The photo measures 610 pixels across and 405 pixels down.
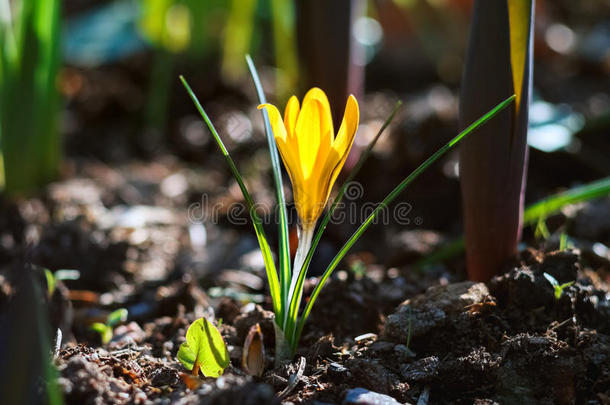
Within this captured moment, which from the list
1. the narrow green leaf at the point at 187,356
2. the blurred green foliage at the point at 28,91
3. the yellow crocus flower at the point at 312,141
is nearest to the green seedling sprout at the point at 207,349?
the narrow green leaf at the point at 187,356

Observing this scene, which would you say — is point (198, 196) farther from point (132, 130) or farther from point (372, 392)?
point (372, 392)

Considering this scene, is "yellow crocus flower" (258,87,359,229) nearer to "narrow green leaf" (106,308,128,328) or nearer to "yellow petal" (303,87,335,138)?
"yellow petal" (303,87,335,138)

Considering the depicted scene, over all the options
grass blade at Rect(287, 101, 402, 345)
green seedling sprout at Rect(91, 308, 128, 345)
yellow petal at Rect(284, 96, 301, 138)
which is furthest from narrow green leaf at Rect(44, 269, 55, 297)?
yellow petal at Rect(284, 96, 301, 138)

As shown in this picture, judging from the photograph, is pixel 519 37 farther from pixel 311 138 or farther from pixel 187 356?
pixel 187 356

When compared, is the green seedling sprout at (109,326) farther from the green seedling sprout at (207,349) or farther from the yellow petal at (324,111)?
the yellow petal at (324,111)

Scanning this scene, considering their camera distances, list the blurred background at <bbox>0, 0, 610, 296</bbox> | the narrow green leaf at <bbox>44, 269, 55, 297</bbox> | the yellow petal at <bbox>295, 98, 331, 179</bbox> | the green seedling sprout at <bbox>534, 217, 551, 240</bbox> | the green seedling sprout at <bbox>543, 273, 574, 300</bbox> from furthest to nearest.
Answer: the blurred background at <bbox>0, 0, 610, 296</bbox>, the green seedling sprout at <bbox>534, 217, 551, 240</bbox>, the narrow green leaf at <bbox>44, 269, 55, 297</bbox>, the green seedling sprout at <bbox>543, 273, 574, 300</bbox>, the yellow petal at <bbox>295, 98, 331, 179</bbox>

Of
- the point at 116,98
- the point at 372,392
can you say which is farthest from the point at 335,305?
the point at 116,98
